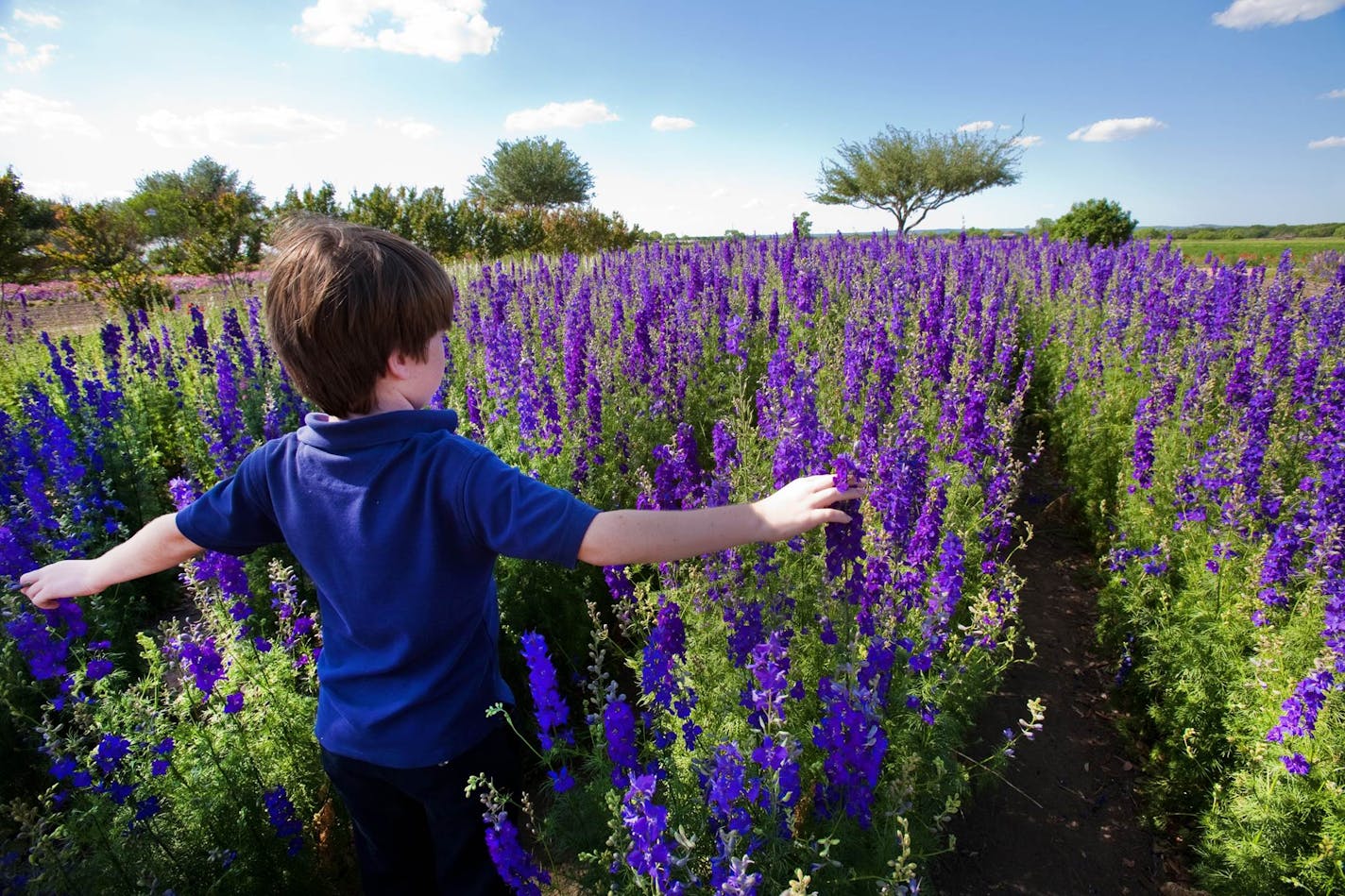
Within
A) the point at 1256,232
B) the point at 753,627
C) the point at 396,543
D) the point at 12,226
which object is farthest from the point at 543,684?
the point at 1256,232

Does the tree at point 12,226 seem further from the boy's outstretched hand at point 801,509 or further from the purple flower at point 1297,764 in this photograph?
the purple flower at point 1297,764

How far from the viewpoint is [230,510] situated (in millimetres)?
1555

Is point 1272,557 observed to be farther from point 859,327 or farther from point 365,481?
point 365,481

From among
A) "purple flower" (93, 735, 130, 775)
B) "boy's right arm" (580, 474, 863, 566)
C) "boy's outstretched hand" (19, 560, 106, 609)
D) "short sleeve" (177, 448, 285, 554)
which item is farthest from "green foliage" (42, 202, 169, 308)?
"boy's right arm" (580, 474, 863, 566)

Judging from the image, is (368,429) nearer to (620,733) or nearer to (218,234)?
(620,733)

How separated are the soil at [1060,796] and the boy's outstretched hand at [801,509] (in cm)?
244

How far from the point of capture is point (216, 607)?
257 centimetres

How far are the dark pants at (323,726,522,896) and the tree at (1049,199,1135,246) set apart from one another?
26313mm

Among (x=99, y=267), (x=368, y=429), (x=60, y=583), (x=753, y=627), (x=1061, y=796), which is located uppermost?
(x=99, y=267)

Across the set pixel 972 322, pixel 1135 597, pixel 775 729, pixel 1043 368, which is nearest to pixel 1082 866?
pixel 1135 597

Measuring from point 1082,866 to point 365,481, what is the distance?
3.51 meters

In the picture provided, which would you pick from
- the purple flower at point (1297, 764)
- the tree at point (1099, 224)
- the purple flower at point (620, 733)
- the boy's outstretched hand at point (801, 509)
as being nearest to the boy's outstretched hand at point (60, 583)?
the purple flower at point (620, 733)

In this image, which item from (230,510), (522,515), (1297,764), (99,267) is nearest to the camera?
(522,515)

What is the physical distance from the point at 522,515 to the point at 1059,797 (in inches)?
137
